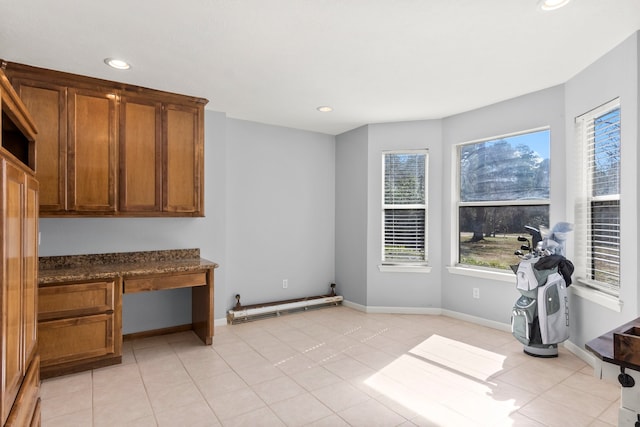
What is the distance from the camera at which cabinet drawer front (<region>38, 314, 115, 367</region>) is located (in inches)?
111

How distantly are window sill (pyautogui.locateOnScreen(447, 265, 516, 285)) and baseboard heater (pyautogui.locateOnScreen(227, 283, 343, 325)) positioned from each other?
1686 mm

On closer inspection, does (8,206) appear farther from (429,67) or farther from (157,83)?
(429,67)

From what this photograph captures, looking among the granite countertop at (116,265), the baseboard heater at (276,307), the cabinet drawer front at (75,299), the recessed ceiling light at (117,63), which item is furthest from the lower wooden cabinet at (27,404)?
the baseboard heater at (276,307)

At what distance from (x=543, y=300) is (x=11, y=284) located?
369cm

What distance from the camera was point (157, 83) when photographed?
11.3ft

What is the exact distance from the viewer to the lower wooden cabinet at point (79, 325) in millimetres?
2834

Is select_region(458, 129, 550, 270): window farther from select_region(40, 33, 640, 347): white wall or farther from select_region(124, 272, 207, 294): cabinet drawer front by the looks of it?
select_region(124, 272, 207, 294): cabinet drawer front

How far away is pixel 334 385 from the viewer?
9.18ft

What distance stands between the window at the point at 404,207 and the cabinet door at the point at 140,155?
9.33 ft

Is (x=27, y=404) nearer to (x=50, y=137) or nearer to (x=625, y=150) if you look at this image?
(x=50, y=137)

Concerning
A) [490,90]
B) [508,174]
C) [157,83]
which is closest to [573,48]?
[490,90]

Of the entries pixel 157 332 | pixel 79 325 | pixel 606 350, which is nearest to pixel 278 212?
pixel 157 332

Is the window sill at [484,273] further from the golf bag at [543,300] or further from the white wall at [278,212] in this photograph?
the white wall at [278,212]

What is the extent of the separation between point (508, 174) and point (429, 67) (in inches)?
69.8
